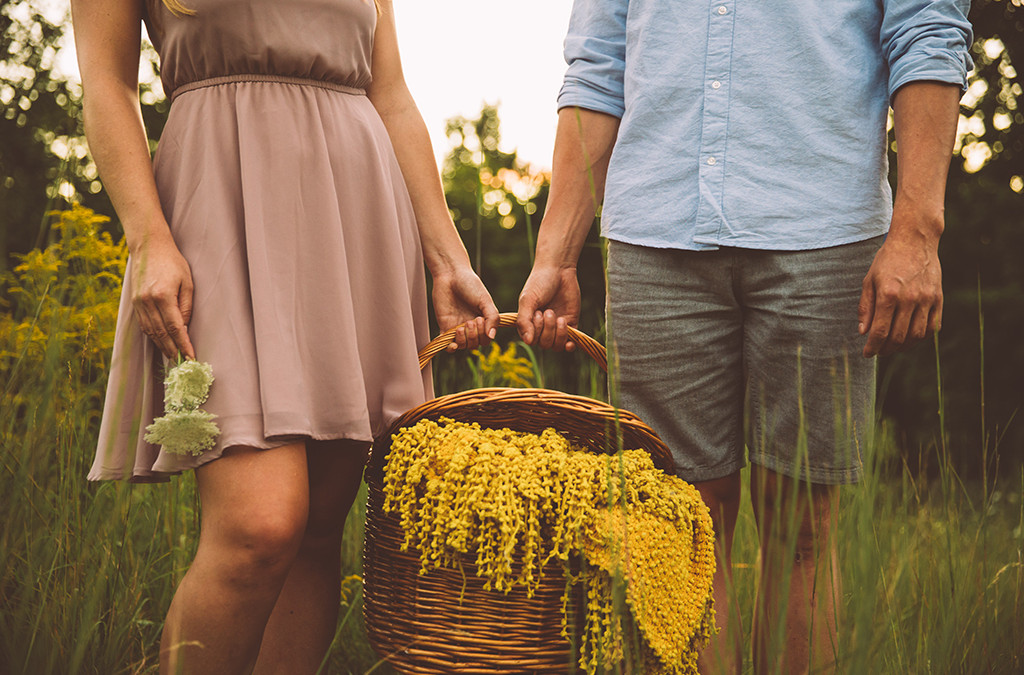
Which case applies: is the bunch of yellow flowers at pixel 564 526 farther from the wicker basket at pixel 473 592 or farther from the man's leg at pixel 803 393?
the man's leg at pixel 803 393

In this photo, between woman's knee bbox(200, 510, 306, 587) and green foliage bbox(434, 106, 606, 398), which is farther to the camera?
green foliage bbox(434, 106, 606, 398)

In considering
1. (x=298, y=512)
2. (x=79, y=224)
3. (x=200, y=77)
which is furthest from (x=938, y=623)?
(x=79, y=224)

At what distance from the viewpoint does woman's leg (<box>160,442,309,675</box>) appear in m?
1.25

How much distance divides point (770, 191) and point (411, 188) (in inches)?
28.1

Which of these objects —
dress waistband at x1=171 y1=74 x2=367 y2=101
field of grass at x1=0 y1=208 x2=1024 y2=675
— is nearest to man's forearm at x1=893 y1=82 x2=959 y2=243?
field of grass at x1=0 y1=208 x2=1024 y2=675

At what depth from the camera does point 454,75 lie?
2.70 meters

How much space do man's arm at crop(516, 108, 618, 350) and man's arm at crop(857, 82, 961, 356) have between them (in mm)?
573

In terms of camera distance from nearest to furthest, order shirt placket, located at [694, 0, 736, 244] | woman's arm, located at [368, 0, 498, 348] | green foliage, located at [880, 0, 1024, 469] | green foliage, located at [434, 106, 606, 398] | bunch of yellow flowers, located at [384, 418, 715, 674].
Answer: bunch of yellow flowers, located at [384, 418, 715, 674], shirt placket, located at [694, 0, 736, 244], woman's arm, located at [368, 0, 498, 348], green foliage, located at [434, 106, 606, 398], green foliage, located at [880, 0, 1024, 469]

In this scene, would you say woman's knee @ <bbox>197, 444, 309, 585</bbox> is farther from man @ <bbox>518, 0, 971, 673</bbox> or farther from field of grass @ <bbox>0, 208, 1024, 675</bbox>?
man @ <bbox>518, 0, 971, 673</bbox>

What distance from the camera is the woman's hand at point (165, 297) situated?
1.27 meters

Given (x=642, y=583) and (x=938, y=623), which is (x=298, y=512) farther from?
(x=938, y=623)

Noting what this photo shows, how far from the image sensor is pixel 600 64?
1.78 metres

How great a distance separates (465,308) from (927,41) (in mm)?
980

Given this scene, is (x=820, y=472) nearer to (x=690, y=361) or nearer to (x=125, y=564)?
(x=690, y=361)
